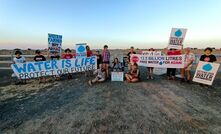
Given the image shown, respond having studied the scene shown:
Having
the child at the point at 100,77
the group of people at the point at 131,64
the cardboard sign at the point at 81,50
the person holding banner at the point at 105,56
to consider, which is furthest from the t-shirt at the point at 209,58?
the cardboard sign at the point at 81,50

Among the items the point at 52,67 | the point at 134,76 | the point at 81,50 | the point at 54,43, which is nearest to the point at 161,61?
the point at 134,76

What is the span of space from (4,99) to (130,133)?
5.44 metres

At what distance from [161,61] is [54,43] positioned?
6.28m

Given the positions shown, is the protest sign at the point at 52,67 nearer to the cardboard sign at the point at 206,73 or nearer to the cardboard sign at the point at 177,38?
the cardboard sign at the point at 177,38

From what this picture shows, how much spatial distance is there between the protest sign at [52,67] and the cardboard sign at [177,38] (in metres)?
4.36

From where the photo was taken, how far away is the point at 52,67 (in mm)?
9008

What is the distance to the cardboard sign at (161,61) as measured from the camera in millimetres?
8621

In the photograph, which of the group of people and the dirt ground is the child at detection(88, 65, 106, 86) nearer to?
the group of people

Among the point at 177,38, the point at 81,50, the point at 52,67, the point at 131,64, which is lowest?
the point at 52,67

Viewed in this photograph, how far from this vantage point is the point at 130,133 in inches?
148

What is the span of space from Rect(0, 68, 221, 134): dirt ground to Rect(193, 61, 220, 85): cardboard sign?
0.38m

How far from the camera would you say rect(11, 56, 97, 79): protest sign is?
8.52m

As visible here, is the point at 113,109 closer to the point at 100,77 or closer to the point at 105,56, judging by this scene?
the point at 100,77

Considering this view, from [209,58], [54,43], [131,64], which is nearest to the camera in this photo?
[209,58]
